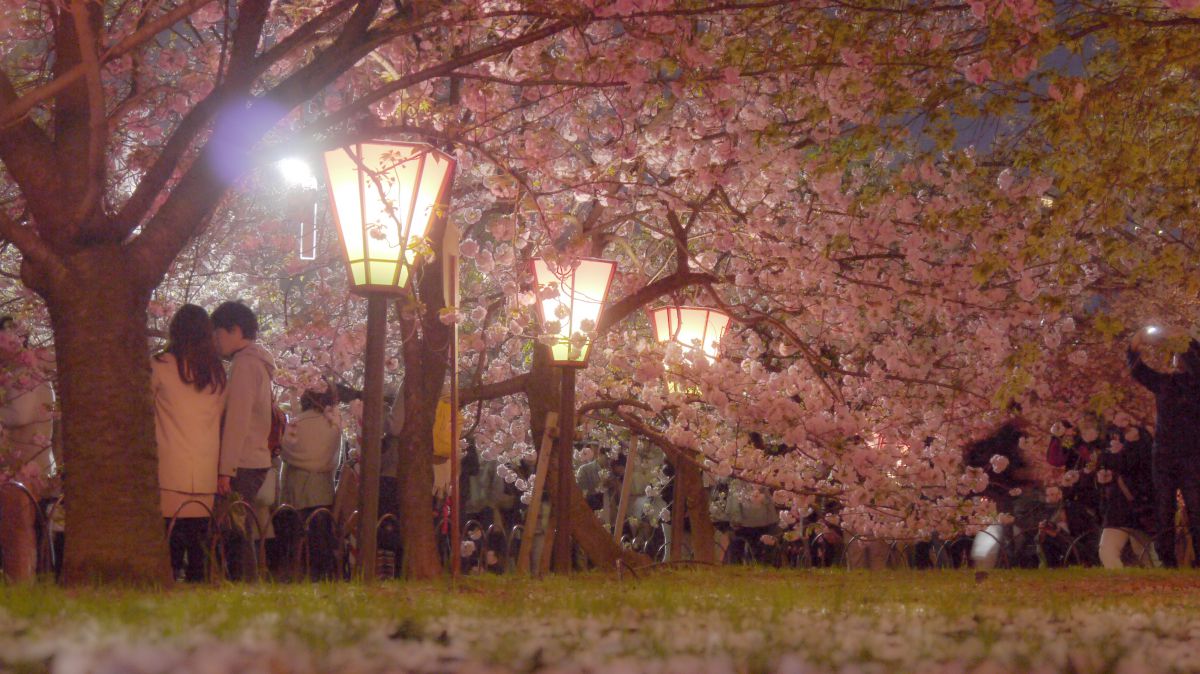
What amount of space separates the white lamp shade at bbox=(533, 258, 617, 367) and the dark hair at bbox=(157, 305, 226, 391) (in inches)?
90.4

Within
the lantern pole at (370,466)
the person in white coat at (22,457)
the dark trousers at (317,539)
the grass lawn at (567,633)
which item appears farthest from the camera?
the dark trousers at (317,539)

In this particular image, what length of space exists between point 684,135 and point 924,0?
193cm

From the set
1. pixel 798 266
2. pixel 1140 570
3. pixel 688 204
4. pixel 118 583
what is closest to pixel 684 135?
pixel 688 204

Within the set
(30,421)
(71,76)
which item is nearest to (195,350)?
(71,76)

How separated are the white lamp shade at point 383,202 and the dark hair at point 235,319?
1251 millimetres

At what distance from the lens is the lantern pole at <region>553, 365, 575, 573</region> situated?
24.8ft

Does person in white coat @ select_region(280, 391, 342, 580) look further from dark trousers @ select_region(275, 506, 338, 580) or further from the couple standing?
the couple standing

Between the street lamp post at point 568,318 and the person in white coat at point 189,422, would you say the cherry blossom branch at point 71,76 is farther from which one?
the street lamp post at point 568,318

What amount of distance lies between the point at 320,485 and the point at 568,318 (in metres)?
2.47

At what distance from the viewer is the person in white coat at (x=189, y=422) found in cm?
632

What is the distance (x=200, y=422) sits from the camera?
6445mm

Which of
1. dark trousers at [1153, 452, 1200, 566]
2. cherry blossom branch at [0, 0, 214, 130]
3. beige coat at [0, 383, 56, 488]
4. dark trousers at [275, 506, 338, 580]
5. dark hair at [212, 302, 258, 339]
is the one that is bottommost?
dark trousers at [275, 506, 338, 580]

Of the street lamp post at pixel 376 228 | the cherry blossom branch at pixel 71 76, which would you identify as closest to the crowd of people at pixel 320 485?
the street lamp post at pixel 376 228

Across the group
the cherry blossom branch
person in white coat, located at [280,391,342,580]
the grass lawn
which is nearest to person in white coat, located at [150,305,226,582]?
the grass lawn
